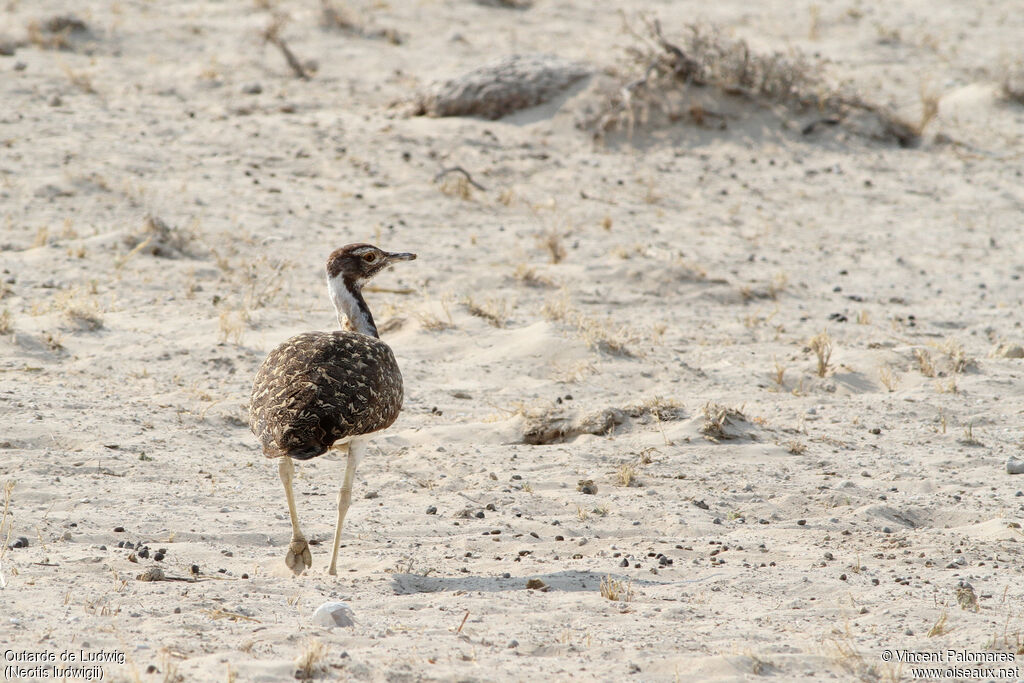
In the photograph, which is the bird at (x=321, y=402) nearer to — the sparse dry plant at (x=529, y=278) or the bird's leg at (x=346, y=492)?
the bird's leg at (x=346, y=492)

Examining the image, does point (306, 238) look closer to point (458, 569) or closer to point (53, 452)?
point (53, 452)

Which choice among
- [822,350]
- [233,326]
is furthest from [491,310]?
[822,350]

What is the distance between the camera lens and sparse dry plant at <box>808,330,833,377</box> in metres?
8.55

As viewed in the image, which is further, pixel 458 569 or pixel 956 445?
pixel 956 445

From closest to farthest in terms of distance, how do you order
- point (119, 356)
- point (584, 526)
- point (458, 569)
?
point (458, 569) < point (584, 526) < point (119, 356)

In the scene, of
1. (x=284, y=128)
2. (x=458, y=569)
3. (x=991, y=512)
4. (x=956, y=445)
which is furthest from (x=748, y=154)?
(x=458, y=569)

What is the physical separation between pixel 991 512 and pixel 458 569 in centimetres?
311

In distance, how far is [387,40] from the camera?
645 inches

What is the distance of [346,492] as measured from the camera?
5750 mm

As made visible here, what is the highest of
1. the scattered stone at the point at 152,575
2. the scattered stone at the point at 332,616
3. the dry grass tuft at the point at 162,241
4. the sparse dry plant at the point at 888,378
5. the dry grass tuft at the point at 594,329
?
the scattered stone at the point at 332,616

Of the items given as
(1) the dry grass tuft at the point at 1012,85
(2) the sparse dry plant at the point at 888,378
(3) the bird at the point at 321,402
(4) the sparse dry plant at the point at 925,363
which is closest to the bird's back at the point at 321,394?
(3) the bird at the point at 321,402

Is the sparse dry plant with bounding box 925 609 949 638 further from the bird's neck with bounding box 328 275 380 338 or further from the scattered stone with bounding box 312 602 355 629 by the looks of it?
the bird's neck with bounding box 328 275 380 338

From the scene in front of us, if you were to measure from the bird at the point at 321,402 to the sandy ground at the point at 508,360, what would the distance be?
1.63ft

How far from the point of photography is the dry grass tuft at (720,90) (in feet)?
45.0
